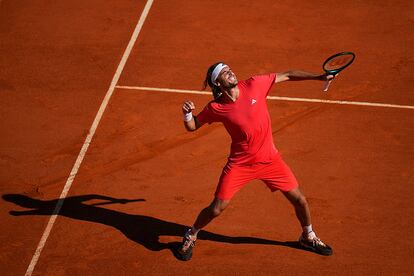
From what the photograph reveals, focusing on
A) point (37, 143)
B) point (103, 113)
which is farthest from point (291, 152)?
point (37, 143)

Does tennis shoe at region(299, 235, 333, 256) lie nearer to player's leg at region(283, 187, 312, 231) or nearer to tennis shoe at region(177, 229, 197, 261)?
player's leg at region(283, 187, 312, 231)

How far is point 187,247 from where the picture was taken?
779 cm

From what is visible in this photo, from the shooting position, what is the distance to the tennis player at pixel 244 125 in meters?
6.85

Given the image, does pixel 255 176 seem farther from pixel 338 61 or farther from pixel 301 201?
pixel 338 61

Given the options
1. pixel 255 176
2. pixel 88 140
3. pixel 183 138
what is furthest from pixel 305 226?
pixel 88 140

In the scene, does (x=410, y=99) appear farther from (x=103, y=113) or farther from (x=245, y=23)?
(x=103, y=113)

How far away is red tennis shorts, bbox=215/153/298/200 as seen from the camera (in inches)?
280

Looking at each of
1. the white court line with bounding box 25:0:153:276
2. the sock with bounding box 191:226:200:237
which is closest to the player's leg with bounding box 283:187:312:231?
the sock with bounding box 191:226:200:237

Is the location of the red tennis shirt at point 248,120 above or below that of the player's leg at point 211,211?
above

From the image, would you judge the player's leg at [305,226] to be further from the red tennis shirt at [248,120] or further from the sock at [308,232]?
the red tennis shirt at [248,120]

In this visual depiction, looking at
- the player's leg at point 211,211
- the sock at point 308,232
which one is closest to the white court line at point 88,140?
the player's leg at point 211,211

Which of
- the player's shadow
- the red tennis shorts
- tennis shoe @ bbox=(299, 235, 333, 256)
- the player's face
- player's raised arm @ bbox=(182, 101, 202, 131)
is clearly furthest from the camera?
the player's shadow

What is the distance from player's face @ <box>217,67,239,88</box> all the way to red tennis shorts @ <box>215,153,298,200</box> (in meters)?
0.88

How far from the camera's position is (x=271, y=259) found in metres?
7.76
